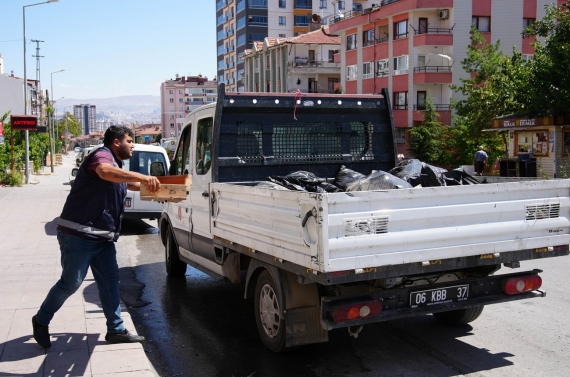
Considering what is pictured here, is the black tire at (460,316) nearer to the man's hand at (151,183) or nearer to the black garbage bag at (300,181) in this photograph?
the black garbage bag at (300,181)

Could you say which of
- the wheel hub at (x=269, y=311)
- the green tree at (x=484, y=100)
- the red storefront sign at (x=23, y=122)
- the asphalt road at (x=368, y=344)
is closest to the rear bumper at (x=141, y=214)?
the asphalt road at (x=368, y=344)

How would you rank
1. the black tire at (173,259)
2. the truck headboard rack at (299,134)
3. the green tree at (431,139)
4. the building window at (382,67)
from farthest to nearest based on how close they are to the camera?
the building window at (382,67)
the green tree at (431,139)
the black tire at (173,259)
the truck headboard rack at (299,134)

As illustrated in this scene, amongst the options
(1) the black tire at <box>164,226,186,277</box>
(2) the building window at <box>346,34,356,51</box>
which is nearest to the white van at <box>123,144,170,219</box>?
(1) the black tire at <box>164,226,186,277</box>

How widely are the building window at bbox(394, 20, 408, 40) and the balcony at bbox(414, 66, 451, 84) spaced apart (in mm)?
3600

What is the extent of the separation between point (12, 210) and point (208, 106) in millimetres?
13627

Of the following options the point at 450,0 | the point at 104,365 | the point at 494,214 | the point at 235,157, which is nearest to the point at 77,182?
the point at 104,365

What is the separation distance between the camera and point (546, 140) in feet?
86.1

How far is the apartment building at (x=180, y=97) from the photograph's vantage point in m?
176

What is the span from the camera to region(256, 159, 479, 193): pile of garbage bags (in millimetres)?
6090

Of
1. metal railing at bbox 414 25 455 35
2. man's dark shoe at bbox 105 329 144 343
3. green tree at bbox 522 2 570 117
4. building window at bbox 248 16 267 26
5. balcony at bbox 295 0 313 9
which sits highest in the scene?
balcony at bbox 295 0 313 9

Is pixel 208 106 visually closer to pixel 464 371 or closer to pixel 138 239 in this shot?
pixel 464 371

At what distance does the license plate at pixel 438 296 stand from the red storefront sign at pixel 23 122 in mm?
29334

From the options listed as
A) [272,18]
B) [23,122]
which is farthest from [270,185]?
[272,18]

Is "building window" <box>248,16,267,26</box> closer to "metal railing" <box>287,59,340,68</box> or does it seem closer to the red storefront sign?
"metal railing" <box>287,59,340,68</box>
